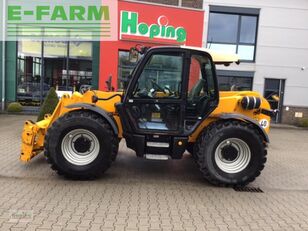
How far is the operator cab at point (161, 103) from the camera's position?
580 cm

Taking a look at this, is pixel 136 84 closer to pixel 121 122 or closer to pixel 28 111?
pixel 121 122

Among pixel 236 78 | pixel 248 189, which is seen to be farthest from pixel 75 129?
pixel 236 78

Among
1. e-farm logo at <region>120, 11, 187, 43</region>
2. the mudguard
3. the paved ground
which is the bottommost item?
the paved ground

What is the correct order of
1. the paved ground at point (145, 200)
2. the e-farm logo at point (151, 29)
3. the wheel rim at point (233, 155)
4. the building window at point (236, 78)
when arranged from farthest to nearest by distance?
the building window at point (236, 78), the e-farm logo at point (151, 29), the wheel rim at point (233, 155), the paved ground at point (145, 200)

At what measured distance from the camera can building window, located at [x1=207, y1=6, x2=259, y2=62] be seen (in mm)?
16188

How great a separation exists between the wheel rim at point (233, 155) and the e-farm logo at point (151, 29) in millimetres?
10080

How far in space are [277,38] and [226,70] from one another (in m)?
2.88

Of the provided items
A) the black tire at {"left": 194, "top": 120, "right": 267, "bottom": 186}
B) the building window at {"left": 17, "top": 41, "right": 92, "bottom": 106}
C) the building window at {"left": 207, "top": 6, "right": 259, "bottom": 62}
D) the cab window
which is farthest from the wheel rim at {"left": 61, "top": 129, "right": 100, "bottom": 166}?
the building window at {"left": 207, "top": 6, "right": 259, "bottom": 62}

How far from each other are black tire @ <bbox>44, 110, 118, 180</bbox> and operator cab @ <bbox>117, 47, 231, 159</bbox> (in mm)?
401

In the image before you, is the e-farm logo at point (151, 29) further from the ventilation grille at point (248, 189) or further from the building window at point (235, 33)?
the ventilation grille at point (248, 189)

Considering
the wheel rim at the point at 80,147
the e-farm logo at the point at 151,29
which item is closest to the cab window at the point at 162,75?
the wheel rim at the point at 80,147

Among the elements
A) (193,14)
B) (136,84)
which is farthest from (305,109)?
(136,84)

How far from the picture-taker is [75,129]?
225 inches

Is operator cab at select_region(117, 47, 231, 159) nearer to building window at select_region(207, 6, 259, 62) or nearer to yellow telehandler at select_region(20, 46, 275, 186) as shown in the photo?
yellow telehandler at select_region(20, 46, 275, 186)
